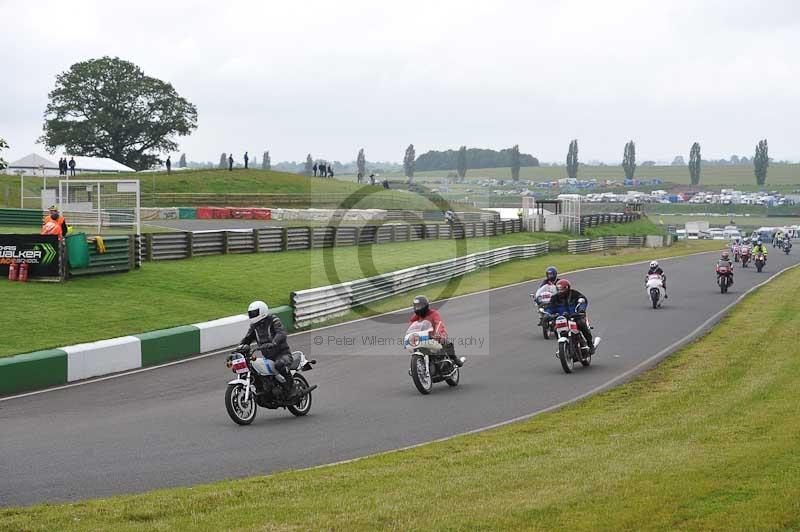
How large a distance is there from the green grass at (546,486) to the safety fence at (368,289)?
41.8 feet

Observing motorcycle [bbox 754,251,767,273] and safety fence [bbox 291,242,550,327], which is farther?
motorcycle [bbox 754,251,767,273]

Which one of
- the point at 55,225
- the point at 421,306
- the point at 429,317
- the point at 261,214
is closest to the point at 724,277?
the point at 429,317

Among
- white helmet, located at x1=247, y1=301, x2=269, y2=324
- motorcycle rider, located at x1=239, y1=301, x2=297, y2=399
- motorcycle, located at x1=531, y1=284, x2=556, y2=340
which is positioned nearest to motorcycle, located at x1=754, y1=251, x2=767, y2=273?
motorcycle, located at x1=531, y1=284, x2=556, y2=340

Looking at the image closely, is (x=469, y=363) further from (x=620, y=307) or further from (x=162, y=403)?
(x=620, y=307)

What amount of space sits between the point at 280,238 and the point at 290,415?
1024 inches

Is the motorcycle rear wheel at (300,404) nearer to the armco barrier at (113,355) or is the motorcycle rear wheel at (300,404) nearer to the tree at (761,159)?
the armco barrier at (113,355)

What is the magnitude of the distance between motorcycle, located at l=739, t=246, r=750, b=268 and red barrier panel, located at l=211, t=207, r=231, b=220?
111 ft

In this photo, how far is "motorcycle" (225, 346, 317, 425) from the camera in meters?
13.7

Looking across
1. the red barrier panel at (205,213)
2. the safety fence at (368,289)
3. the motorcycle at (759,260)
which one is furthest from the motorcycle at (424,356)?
the red barrier panel at (205,213)

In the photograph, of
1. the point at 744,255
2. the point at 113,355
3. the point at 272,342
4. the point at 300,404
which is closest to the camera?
the point at 272,342

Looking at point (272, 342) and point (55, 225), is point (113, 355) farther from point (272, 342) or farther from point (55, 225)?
point (55, 225)

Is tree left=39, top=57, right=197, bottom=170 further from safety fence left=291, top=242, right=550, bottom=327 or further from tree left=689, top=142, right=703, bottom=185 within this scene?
tree left=689, top=142, right=703, bottom=185

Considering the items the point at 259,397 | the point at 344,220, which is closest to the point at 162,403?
the point at 259,397

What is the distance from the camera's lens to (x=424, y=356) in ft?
55.0
